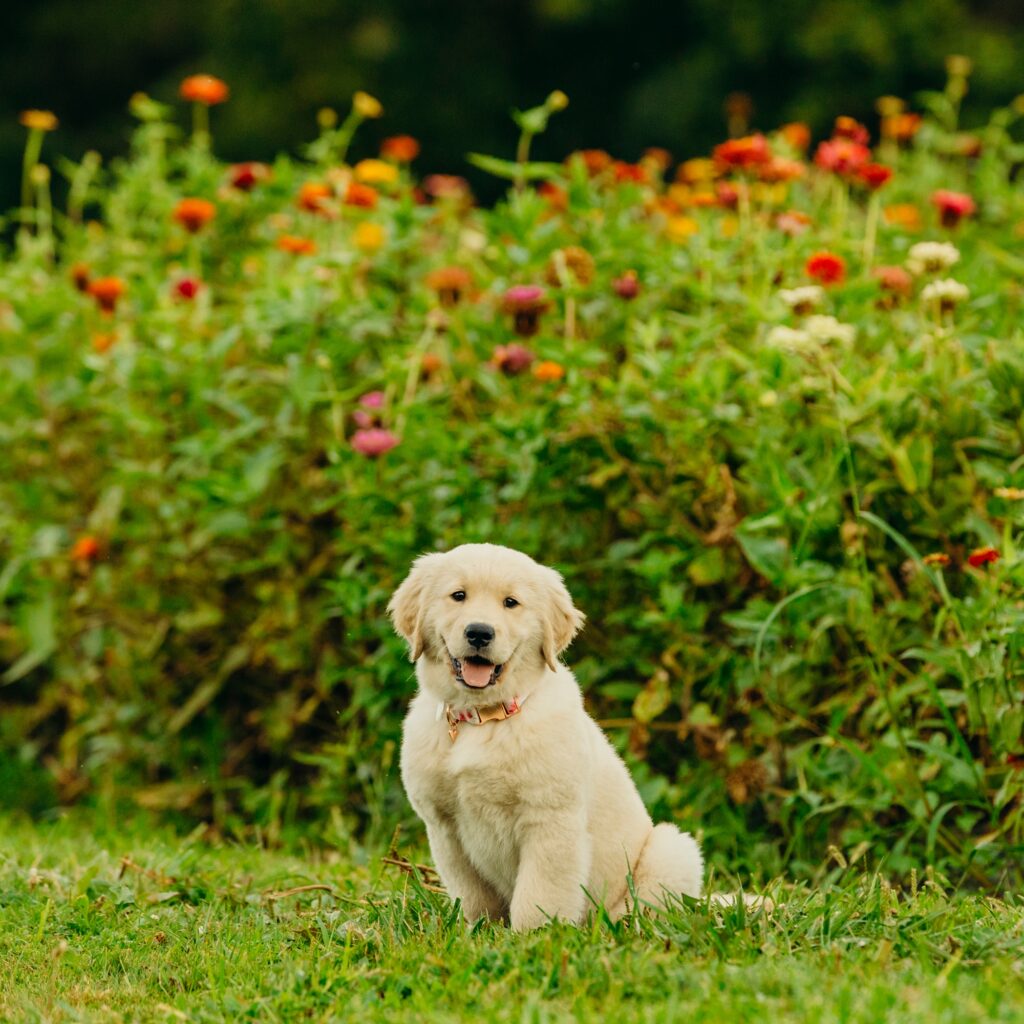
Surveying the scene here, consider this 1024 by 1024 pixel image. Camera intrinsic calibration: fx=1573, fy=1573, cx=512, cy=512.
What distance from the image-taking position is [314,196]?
18.4 ft

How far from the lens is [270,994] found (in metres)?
3.11

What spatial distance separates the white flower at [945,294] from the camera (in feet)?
15.1

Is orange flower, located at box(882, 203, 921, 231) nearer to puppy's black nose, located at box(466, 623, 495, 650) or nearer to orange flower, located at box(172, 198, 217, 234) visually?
orange flower, located at box(172, 198, 217, 234)

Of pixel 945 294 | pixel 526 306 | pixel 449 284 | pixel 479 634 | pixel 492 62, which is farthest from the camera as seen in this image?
pixel 492 62

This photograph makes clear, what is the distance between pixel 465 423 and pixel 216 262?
188 centimetres

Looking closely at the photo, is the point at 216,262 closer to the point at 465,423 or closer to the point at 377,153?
the point at 465,423

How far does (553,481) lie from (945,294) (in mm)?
1329

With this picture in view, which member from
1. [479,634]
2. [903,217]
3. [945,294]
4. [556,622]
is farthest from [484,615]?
[903,217]

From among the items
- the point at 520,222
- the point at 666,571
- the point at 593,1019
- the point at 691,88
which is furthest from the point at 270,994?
the point at 691,88

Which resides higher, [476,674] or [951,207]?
[951,207]

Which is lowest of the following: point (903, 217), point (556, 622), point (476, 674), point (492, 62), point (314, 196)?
point (476, 674)

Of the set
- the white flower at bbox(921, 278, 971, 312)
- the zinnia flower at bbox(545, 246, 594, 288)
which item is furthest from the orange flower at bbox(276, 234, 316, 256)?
the white flower at bbox(921, 278, 971, 312)

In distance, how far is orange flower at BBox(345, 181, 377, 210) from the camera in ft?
18.5

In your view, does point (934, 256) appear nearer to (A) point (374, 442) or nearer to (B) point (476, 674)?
(A) point (374, 442)
